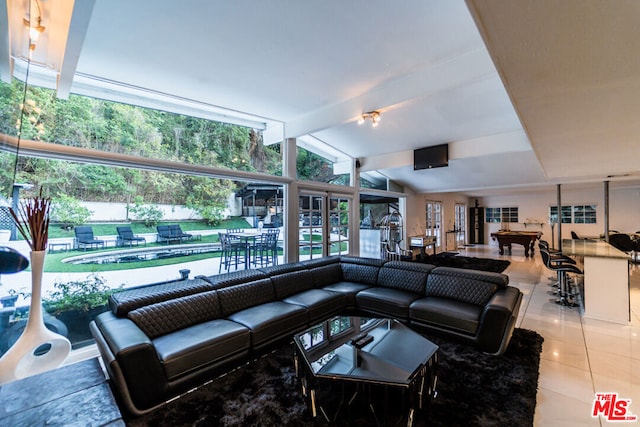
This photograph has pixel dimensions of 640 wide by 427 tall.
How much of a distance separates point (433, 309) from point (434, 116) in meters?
3.09

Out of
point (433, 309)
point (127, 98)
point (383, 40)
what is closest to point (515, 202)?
point (433, 309)

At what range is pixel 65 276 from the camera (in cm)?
280

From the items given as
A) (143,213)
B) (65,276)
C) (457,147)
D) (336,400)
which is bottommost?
(336,400)

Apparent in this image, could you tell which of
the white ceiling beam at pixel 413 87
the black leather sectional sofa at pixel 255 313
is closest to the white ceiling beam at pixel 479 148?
the white ceiling beam at pixel 413 87

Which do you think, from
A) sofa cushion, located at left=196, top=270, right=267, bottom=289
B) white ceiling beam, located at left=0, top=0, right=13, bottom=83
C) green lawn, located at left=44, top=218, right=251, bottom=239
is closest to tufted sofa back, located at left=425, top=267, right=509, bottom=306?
sofa cushion, located at left=196, top=270, right=267, bottom=289

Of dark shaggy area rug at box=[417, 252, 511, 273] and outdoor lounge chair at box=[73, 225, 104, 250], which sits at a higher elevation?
outdoor lounge chair at box=[73, 225, 104, 250]

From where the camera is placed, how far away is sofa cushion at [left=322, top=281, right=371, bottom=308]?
11.6ft

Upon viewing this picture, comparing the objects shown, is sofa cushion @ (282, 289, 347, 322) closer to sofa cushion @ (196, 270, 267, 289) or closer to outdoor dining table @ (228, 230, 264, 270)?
sofa cushion @ (196, 270, 267, 289)

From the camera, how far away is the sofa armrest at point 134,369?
68.6 inches

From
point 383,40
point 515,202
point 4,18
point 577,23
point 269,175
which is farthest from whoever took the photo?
point 515,202

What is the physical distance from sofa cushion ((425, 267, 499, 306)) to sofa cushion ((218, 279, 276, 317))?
2031 mm

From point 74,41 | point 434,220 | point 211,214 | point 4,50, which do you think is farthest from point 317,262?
point 434,220

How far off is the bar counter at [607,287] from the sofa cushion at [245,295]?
4.27 meters

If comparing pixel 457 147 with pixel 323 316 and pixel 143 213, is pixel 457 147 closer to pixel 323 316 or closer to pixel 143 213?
pixel 323 316
